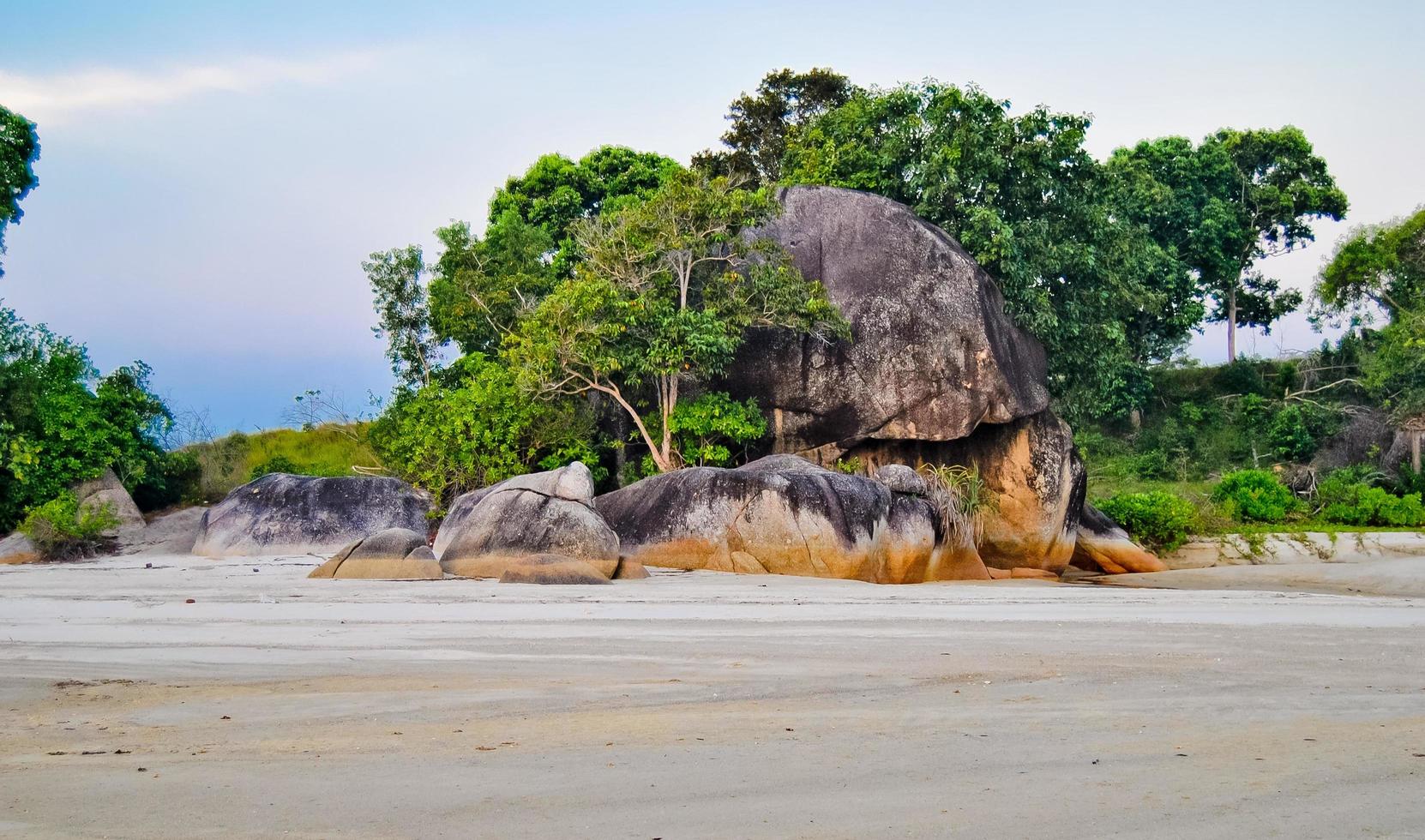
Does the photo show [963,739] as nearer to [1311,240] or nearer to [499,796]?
[499,796]

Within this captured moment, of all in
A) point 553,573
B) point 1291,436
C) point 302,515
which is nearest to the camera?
point 553,573

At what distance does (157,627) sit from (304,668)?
2528 mm

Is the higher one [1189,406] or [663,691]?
[1189,406]

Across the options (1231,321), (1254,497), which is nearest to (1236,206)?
(1231,321)

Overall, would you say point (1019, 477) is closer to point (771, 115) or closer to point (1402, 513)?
point (1402, 513)

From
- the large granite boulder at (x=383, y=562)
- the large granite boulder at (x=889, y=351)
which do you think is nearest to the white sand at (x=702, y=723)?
the large granite boulder at (x=383, y=562)

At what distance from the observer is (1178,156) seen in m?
35.1

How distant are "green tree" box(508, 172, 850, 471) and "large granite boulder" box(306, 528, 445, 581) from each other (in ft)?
17.8

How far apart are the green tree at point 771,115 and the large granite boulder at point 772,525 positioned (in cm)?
1636

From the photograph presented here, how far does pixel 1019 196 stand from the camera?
22.6m

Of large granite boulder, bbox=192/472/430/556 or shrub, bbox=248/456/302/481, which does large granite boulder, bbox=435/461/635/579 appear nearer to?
large granite boulder, bbox=192/472/430/556

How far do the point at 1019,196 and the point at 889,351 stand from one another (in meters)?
5.08

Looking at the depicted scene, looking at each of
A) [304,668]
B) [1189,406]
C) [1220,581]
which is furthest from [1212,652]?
[1189,406]

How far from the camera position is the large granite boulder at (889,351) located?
1994 cm
